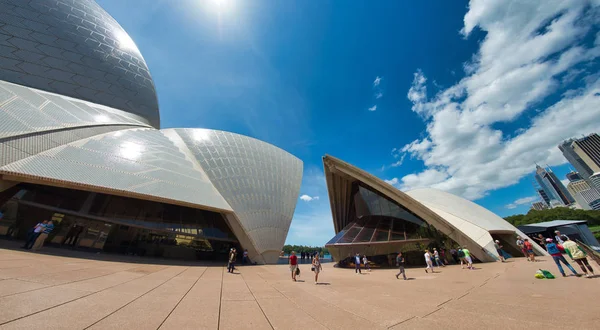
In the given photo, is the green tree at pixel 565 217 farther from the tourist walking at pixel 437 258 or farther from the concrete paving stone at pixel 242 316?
the concrete paving stone at pixel 242 316

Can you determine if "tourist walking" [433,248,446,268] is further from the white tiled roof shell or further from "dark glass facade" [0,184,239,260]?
"dark glass facade" [0,184,239,260]

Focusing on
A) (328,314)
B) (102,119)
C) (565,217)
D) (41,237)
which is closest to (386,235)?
(328,314)

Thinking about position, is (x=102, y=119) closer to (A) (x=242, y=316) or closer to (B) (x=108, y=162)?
(B) (x=108, y=162)

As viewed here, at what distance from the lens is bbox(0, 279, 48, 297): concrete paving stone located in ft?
13.1

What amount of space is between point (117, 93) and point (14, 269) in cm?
2062

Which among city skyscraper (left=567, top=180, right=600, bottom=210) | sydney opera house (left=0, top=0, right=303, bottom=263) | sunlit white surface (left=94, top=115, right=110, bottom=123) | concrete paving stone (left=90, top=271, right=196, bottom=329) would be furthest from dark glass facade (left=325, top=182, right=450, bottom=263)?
city skyscraper (left=567, top=180, right=600, bottom=210)

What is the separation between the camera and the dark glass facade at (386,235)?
14016 mm

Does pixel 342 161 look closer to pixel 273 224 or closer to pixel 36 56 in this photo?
pixel 273 224

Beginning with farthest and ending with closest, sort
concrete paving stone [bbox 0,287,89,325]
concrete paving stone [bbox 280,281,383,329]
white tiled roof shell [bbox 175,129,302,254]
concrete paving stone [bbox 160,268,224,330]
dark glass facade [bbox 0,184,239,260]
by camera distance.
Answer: white tiled roof shell [bbox 175,129,302,254] < dark glass facade [bbox 0,184,239,260] < concrete paving stone [bbox 280,281,383,329] < concrete paving stone [bbox 160,268,224,330] < concrete paving stone [bbox 0,287,89,325]

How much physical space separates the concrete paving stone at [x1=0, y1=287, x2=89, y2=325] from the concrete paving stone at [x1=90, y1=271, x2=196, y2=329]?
111 cm

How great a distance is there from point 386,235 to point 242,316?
12.9m

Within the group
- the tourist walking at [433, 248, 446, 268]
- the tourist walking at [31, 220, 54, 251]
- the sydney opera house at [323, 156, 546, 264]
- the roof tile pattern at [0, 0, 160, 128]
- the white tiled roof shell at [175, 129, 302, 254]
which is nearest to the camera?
the tourist walking at [31, 220, 54, 251]

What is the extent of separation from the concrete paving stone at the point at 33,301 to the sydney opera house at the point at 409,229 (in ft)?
45.1

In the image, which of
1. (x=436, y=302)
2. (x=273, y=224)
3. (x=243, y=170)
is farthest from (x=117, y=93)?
(x=436, y=302)
